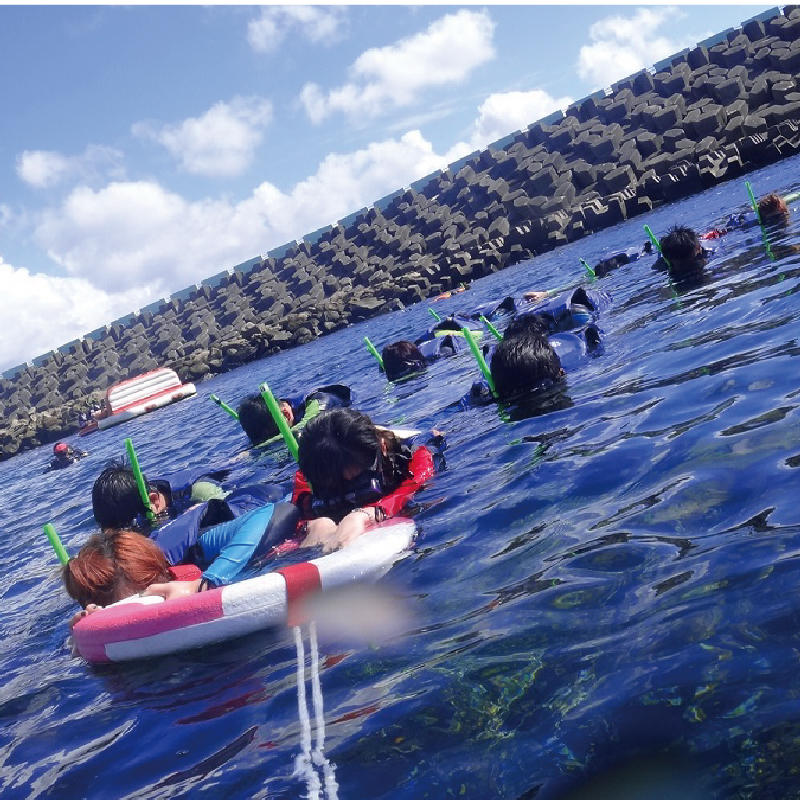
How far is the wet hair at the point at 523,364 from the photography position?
22.2ft

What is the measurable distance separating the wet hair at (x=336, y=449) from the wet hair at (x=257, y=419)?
4.38 metres

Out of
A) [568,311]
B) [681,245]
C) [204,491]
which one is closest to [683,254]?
[681,245]

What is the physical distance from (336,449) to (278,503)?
604mm

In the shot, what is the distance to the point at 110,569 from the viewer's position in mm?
4141

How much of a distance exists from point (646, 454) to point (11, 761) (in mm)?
3436

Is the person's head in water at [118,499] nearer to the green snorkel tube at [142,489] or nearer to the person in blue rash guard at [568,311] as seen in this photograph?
the green snorkel tube at [142,489]

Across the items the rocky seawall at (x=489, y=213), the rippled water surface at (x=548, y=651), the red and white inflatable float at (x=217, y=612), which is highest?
the rocky seawall at (x=489, y=213)

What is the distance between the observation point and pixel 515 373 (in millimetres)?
6816

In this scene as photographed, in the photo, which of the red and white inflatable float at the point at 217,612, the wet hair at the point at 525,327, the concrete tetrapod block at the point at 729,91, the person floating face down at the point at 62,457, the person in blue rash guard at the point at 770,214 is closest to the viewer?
the red and white inflatable float at the point at 217,612

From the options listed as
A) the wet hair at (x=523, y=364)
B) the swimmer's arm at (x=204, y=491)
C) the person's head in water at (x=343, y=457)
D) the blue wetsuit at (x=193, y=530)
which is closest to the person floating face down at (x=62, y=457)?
the swimmer's arm at (x=204, y=491)

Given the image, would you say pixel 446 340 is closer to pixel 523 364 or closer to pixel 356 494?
pixel 523 364

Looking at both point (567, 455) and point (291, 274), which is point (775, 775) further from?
point (291, 274)

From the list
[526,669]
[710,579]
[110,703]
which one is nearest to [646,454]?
[710,579]

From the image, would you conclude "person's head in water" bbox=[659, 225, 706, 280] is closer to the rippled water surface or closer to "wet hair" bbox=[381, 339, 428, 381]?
"wet hair" bbox=[381, 339, 428, 381]
